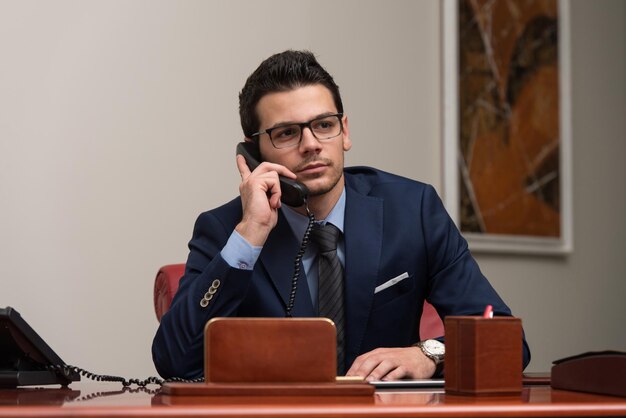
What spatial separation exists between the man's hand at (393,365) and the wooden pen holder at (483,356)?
1.75 ft

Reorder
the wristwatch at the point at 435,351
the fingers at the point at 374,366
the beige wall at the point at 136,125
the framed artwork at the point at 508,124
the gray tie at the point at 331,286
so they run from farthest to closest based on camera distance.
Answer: the framed artwork at the point at 508,124 → the beige wall at the point at 136,125 → the gray tie at the point at 331,286 → the wristwatch at the point at 435,351 → the fingers at the point at 374,366

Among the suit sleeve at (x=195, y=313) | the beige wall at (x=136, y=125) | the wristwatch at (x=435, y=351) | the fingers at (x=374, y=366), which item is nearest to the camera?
the fingers at (x=374, y=366)

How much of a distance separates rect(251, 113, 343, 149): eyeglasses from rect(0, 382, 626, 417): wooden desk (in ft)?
3.98

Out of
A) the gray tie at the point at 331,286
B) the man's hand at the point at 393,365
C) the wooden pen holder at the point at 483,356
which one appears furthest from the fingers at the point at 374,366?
the wooden pen holder at the point at 483,356

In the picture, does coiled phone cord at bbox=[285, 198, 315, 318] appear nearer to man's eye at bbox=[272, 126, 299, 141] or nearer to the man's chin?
the man's chin

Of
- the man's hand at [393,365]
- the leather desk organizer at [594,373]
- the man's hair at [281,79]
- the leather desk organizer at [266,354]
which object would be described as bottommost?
the man's hand at [393,365]

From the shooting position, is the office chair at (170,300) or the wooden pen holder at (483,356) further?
the office chair at (170,300)

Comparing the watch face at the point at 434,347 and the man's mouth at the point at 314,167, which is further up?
the man's mouth at the point at 314,167

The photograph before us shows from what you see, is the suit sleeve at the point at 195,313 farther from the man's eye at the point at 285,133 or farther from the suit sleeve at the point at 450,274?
the suit sleeve at the point at 450,274

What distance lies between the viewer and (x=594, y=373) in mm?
1521

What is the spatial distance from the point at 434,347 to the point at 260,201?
0.57m

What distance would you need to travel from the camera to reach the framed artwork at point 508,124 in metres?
4.13

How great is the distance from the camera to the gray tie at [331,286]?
2.52 metres

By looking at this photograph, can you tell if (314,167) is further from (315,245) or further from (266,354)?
(266,354)
